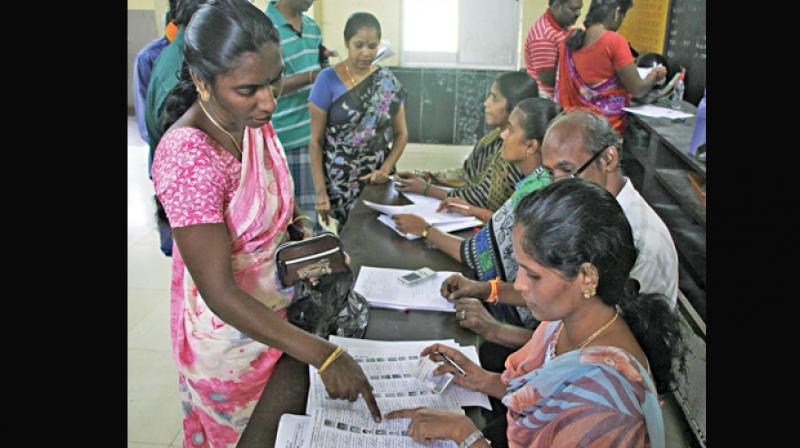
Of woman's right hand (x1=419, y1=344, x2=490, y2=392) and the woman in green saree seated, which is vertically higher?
the woman in green saree seated

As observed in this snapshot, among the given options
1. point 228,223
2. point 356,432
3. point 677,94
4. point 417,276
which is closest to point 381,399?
point 356,432

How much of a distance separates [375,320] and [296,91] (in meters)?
1.58

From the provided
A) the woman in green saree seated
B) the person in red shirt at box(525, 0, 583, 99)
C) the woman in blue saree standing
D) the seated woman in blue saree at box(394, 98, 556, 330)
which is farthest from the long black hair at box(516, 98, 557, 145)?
the person in red shirt at box(525, 0, 583, 99)

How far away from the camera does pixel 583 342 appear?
4.03 feet

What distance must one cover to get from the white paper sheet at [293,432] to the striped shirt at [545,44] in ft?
11.1

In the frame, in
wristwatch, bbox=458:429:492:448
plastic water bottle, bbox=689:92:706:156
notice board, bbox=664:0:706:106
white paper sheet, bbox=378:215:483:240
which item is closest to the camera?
wristwatch, bbox=458:429:492:448

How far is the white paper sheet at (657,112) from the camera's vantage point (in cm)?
402

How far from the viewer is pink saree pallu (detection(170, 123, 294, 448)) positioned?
1.48m

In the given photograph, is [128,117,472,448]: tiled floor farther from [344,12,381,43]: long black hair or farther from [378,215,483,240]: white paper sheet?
[344,12,381,43]: long black hair

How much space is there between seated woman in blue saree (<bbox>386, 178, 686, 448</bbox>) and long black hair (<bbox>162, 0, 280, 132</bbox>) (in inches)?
25.3

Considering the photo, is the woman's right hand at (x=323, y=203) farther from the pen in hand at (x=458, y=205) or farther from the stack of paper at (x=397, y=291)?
the stack of paper at (x=397, y=291)

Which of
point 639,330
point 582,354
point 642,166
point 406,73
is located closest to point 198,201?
point 582,354

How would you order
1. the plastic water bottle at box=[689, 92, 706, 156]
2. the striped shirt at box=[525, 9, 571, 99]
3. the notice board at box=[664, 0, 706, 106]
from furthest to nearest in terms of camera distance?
the notice board at box=[664, 0, 706, 106], the striped shirt at box=[525, 9, 571, 99], the plastic water bottle at box=[689, 92, 706, 156]

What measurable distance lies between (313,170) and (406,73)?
3.78m
